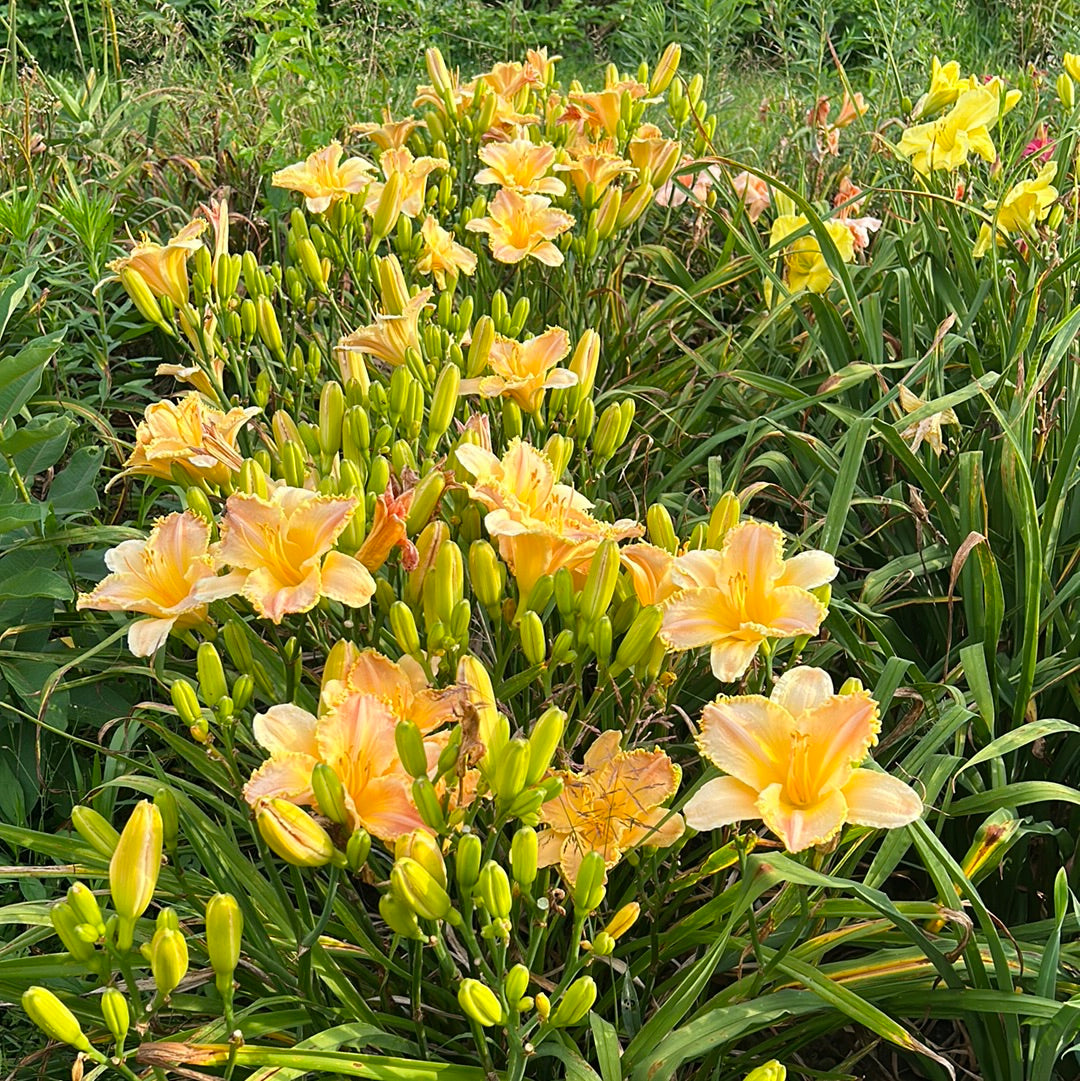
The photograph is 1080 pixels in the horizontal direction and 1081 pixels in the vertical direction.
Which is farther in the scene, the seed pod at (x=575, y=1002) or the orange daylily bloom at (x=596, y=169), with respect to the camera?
the orange daylily bloom at (x=596, y=169)

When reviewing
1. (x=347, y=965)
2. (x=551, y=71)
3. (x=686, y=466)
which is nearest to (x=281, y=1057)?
(x=347, y=965)

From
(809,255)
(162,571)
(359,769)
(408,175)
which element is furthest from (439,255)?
(359,769)

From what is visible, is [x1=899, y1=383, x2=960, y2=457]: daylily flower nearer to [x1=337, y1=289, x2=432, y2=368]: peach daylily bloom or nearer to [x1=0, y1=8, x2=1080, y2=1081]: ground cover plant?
[x1=0, y1=8, x2=1080, y2=1081]: ground cover plant

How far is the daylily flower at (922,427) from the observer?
1.61 m

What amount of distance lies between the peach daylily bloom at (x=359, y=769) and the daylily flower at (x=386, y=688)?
1.6 inches

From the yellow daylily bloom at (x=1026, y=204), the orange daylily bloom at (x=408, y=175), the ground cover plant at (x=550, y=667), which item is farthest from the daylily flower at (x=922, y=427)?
the orange daylily bloom at (x=408, y=175)

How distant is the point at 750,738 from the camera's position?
993 millimetres

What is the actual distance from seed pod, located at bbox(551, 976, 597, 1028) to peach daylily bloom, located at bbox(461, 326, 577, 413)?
778 mm

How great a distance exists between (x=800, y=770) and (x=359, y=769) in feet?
1.27

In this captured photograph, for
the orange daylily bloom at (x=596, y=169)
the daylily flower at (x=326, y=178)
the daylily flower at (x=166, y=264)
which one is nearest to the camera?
the daylily flower at (x=166, y=264)

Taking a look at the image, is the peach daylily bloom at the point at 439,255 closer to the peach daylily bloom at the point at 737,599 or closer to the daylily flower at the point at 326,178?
the daylily flower at the point at 326,178

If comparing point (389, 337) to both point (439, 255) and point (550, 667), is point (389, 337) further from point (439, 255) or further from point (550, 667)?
point (550, 667)

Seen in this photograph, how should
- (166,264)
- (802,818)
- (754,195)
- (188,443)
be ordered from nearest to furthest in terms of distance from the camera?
1. (802,818)
2. (188,443)
3. (166,264)
4. (754,195)

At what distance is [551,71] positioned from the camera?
2725 mm
